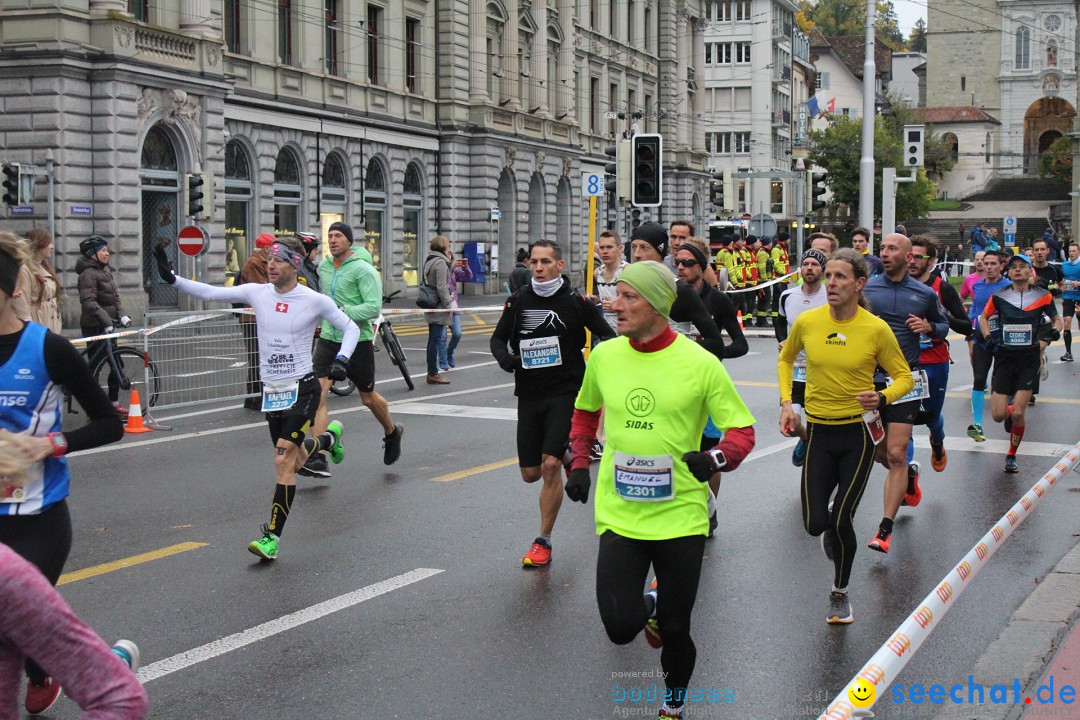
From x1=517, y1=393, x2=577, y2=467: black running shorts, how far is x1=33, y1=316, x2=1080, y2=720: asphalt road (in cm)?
63

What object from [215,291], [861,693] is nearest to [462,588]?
[215,291]

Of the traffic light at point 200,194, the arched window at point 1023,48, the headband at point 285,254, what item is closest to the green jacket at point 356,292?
the headband at point 285,254

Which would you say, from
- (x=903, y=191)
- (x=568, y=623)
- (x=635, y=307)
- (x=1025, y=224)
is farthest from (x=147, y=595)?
(x=1025, y=224)

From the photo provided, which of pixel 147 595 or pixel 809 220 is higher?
pixel 809 220

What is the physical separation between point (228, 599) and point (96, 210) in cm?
2476

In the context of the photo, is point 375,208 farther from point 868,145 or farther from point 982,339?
point 982,339

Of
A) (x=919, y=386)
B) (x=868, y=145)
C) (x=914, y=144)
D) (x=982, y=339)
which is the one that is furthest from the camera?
(x=914, y=144)

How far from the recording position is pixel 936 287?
11.9 m

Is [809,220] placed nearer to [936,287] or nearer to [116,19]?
[116,19]

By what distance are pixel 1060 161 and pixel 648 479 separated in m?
107

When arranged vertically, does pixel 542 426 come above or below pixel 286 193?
below

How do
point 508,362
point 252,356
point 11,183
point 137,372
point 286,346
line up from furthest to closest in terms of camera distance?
point 11,183 → point 252,356 → point 137,372 → point 286,346 → point 508,362

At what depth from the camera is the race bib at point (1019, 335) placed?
1164 cm

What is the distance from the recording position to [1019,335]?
1166 cm
